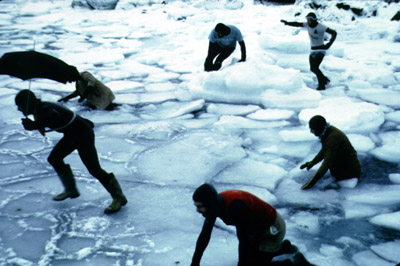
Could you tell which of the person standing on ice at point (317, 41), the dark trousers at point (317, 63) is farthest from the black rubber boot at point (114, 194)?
the dark trousers at point (317, 63)

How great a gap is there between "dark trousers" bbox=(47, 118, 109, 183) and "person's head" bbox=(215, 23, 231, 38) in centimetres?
362

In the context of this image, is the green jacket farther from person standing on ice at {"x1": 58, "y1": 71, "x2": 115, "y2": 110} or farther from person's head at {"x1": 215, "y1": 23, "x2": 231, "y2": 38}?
person's head at {"x1": 215, "y1": 23, "x2": 231, "y2": 38}

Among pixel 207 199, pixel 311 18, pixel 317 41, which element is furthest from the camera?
pixel 317 41

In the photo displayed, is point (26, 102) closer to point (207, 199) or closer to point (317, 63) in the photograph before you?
point (207, 199)

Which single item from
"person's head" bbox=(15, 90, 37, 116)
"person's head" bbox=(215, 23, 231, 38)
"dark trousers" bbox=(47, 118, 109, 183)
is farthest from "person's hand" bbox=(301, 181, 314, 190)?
"person's head" bbox=(215, 23, 231, 38)

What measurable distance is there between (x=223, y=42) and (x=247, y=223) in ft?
15.2

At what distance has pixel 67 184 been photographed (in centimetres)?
290

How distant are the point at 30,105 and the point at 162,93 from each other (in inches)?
127

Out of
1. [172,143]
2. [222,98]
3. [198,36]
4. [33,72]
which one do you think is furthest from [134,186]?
[198,36]

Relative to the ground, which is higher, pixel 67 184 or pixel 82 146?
pixel 82 146

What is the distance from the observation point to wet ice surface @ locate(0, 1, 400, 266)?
2479 millimetres

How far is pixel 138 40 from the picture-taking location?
969 centimetres

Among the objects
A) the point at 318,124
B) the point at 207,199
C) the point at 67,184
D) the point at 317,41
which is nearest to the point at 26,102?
the point at 67,184

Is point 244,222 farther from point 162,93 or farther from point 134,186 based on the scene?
point 162,93
